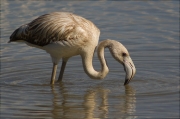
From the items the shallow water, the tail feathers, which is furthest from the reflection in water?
the tail feathers

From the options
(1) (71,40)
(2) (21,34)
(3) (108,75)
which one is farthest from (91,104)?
(2) (21,34)

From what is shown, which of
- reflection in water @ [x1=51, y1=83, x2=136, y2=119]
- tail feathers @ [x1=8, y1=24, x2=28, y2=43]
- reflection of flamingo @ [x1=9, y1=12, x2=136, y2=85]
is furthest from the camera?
tail feathers @ [x1=8, y1=24, x2=28, y2=43]

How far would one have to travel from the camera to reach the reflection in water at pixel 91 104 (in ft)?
32.9

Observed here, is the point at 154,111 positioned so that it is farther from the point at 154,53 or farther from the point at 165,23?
the point at 165,23

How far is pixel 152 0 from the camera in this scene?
18.5 metres

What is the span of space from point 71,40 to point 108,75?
1730 mm

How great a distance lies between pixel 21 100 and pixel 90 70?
5.39 feet

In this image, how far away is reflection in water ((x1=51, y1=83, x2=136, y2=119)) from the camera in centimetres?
1002

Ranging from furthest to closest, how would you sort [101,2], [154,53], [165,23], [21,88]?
[101,2] < [165,23] < [154,53] < [21,88]

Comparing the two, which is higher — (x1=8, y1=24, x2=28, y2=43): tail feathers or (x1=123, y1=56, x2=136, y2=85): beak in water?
(x1=8, y1=24, x2=28, y2=43): tail feathers

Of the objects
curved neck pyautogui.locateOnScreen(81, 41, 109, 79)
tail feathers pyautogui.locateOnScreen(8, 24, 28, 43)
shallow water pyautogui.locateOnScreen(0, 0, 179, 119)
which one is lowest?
shallow water pyautogui.locateOnScreen(0, 0, 179, 119)

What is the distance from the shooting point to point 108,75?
41.5 feet

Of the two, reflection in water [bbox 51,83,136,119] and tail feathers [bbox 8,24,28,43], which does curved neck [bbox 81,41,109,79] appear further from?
tail feathers [bbox 8,24,28,43]

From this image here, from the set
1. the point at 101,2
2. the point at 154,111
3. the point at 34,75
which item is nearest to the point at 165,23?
the point at 101,2
